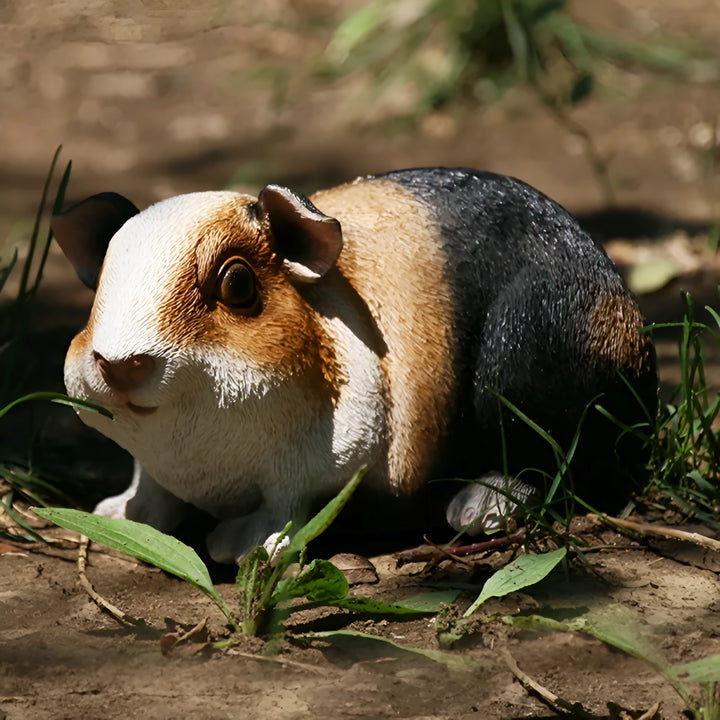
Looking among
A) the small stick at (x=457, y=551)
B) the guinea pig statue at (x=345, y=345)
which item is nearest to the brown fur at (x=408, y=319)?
the guinea pig statue at (x=345, y=345)

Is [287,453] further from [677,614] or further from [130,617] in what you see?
[677,614]

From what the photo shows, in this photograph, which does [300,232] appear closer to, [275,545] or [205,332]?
[205,332]

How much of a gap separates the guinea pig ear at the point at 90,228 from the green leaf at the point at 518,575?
1.34m

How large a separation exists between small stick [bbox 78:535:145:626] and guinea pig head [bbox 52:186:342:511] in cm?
34

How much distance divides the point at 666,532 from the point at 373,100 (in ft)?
14.6

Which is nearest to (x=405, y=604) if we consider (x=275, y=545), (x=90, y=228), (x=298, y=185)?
(x=275, y=545)

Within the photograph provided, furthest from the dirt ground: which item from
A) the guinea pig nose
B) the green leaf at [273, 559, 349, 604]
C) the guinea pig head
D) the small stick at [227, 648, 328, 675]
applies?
the guinea pig nose

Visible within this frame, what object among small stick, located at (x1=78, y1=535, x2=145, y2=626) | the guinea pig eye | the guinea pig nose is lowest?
small stick, located at (x1=78, y1=535, x2=145, y2=626)

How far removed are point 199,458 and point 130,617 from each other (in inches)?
17.3

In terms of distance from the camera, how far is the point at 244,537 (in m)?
3.19

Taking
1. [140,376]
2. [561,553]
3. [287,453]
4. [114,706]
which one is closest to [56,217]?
[140,376]

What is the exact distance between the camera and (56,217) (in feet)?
10.6

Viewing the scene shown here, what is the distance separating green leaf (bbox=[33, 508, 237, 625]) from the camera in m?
2.97

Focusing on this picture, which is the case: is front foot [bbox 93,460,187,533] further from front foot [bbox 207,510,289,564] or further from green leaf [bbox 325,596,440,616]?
green leaf [bbox 325,596,440,616]
